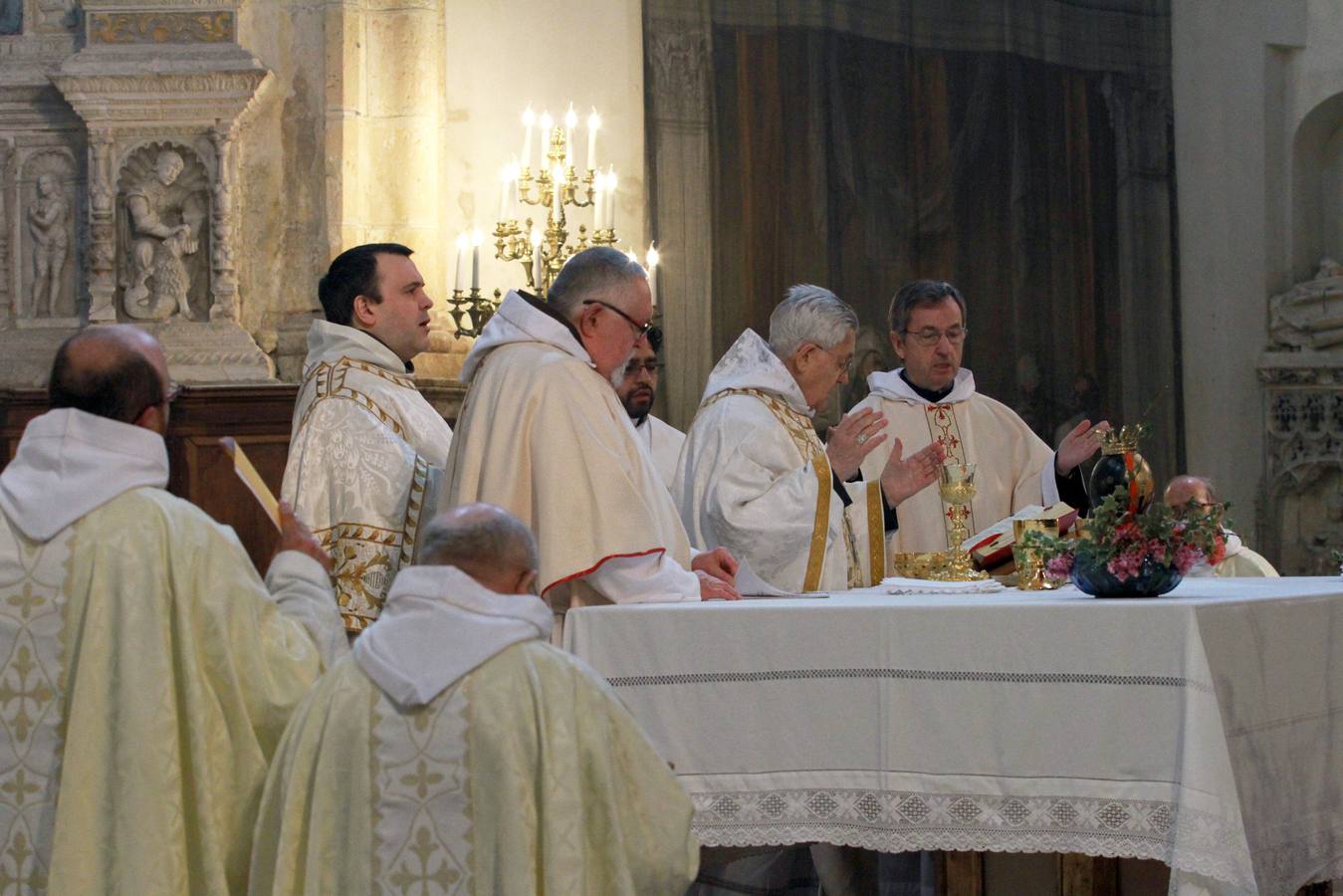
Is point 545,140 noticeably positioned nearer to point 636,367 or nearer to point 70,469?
point 636,367

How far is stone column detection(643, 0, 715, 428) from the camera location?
9.05 meters

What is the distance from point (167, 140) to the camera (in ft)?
26.2

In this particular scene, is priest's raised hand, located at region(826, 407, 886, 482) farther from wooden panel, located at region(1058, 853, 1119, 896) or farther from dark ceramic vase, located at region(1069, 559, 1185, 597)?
wooden panel, located at region(1058, 853, 1119, 896)

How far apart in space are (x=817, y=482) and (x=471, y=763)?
1.99 metres

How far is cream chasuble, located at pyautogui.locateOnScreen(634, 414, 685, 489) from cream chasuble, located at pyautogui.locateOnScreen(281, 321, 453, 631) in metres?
2.24

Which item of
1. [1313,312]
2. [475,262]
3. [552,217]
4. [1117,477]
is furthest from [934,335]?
[1313,312]

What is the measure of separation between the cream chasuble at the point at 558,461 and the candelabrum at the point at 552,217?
11.7ft

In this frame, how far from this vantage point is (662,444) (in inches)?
278

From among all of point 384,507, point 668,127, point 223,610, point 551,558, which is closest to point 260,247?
point 668,127

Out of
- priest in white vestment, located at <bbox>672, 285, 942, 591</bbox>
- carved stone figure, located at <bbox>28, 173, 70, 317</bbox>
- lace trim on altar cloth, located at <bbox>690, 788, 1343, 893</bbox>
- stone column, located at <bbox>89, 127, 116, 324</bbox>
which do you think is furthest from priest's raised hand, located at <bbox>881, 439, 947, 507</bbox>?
carved stone figure, located at <bbox>28, 173, 70, 317</bbox>

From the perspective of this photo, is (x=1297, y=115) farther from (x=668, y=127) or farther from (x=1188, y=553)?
(x=1188, y=553)

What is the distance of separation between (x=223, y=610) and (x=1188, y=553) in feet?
6.51

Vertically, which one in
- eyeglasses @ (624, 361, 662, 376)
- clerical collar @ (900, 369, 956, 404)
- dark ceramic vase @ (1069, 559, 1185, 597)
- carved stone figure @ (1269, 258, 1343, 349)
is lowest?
dark ceramic vase @ (1069, 559, 1185, 597)

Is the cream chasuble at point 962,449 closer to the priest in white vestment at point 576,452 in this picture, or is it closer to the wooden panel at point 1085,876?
the priest in white vestment at point 576,452
